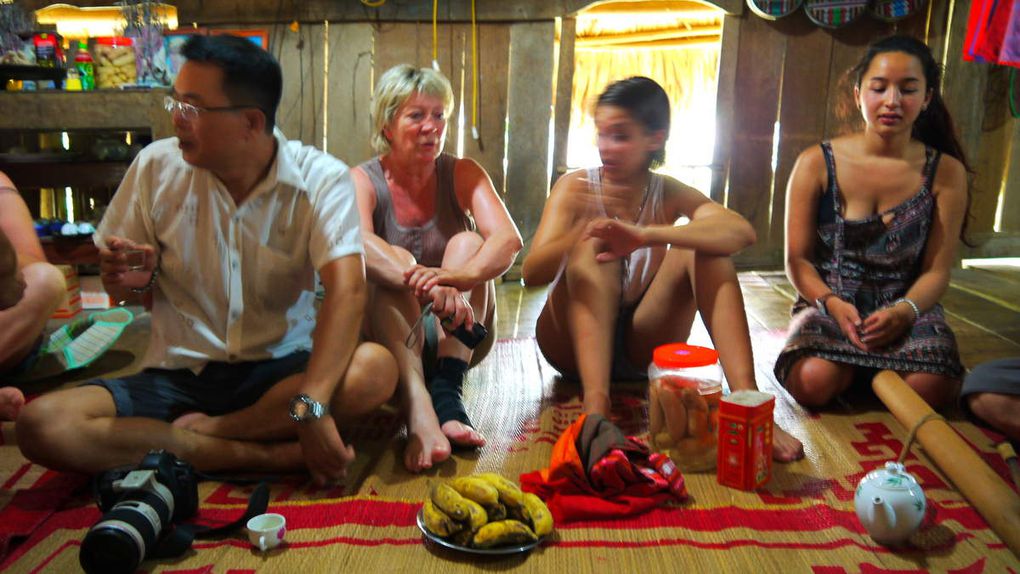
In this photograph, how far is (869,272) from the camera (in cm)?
246

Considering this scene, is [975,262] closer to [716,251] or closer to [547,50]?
[547,50]

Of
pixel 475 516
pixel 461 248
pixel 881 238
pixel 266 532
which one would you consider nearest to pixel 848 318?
pixel 881 238

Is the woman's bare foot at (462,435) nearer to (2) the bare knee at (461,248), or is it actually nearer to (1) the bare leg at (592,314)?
(1) the bare leg at (592,314)

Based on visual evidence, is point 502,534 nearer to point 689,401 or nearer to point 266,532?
point 266,532

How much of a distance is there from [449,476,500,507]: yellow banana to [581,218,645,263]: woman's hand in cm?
71

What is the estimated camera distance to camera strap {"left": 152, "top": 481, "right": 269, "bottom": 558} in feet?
5.11

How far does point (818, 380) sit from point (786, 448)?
42cm

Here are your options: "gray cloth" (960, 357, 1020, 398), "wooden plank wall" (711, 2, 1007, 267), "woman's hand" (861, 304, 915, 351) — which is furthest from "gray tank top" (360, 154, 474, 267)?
"wooden plank wall" (711, 2, 1007, 267)

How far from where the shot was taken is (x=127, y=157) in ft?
13.3

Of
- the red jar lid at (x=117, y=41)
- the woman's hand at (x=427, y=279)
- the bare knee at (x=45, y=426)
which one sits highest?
the red jar lid at (x=117, y=41)

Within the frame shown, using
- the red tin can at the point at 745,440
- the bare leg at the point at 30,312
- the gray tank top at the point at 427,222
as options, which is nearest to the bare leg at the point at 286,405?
the gray tank top at the point at 427,222

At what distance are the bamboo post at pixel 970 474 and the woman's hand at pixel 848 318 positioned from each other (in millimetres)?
395

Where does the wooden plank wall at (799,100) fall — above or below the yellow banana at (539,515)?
above

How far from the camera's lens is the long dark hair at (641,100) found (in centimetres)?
209
